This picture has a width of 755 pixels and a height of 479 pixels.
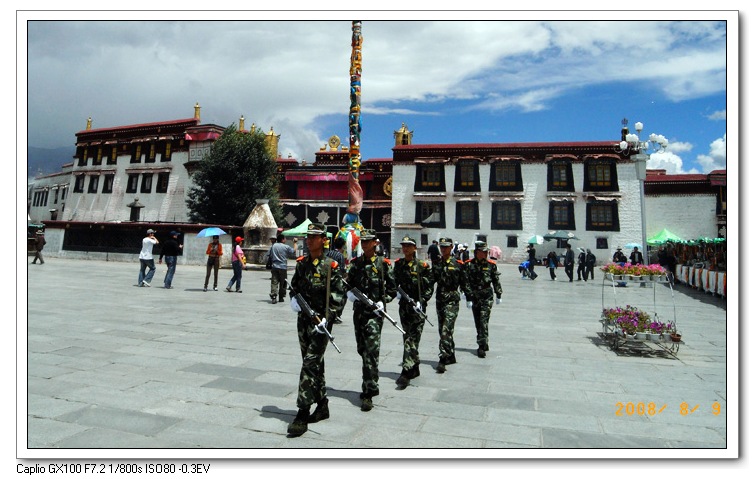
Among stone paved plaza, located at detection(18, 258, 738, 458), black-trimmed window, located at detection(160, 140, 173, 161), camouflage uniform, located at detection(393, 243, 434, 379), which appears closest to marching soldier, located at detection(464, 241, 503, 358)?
stone paved plaza, located at detection(18, 258, 738, 458)

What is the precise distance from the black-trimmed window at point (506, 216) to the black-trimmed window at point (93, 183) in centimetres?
3766

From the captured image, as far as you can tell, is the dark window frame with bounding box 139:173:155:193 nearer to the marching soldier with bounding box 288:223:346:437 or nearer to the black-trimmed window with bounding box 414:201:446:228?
the black-trimmed window with bounding box 414:201:446:228

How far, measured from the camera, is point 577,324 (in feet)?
35.9

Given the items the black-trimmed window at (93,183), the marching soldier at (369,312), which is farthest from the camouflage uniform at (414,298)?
the black-trimmed window at (93,183)

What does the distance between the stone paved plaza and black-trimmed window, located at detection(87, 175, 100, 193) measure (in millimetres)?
44136

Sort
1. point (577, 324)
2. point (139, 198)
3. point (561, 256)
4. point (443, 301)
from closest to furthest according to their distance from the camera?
1. point (443, 301)
2. point (577, 324)
3. point (561, 256)
4. point (139, 198)

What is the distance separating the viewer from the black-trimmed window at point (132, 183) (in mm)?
46969

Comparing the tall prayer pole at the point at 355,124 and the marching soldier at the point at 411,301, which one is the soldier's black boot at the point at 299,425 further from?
the tall prayer pole at the point at 355,124

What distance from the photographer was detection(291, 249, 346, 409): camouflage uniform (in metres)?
4.64

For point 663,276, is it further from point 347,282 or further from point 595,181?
point 595,181

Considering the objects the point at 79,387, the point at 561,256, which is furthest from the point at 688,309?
the point at 561,256
